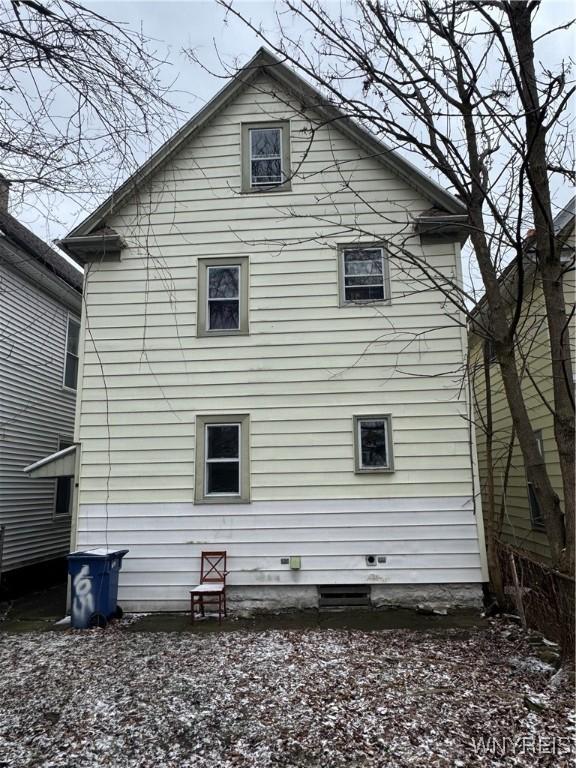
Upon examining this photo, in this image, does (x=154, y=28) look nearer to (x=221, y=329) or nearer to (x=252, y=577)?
(x=221, y=329)

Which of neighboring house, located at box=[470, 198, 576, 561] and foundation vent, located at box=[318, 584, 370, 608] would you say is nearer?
foundation vent, located at box=[318, 584, 370, 608]

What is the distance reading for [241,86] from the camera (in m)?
8.83

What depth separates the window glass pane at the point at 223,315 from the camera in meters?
8.50

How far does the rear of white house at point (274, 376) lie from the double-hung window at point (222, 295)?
1.3 inches

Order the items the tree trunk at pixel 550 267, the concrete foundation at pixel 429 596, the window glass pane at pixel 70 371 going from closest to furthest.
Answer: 1. the tree trunk at pixel 550 267
2. the concrete foundation at pixel 429 596
3. the window glass pane at pixel 70 371

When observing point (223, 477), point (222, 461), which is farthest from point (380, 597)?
point (222, 461)

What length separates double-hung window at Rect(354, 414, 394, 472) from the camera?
7.84 metres

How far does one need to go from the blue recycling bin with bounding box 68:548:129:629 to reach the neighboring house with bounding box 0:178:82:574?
3134mm

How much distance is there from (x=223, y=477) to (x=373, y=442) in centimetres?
242

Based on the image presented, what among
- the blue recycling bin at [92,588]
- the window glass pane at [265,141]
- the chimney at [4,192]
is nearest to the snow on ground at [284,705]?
the blue recycling bin at [92,588]

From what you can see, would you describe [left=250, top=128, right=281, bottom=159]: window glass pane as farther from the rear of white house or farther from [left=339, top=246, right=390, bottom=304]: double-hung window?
[left=339, top=246, right=390, bottom=304]: double-hung window

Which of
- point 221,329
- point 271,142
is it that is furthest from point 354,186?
point 221,329

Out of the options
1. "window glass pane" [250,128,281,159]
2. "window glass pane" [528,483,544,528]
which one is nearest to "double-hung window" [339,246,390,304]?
"window glass pane" [250,128,281,159]

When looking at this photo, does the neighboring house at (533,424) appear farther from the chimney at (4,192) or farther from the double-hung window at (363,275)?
the chimney at (4,192)
